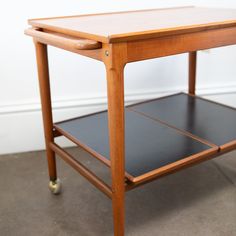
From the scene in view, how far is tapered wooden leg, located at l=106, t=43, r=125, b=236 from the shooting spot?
2.45ft

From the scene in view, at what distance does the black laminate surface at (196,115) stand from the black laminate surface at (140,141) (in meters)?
0.06

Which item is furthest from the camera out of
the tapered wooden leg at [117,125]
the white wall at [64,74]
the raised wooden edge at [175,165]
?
the white wall at [64,74]

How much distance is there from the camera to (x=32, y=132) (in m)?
1.57

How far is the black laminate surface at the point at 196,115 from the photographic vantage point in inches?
46.1

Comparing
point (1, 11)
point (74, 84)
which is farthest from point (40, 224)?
point (1, 11)

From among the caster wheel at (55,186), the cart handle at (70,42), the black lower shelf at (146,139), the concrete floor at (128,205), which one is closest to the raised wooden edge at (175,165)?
the black lower shelf at (146,139)

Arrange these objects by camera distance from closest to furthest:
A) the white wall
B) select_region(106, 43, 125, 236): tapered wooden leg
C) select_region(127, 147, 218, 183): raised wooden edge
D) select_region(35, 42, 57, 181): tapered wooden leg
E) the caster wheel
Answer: select_region(106, 43, 125, 236): tapered wooden leg → select_region(127, 147, 218, 183): raised wooden edge → select_region(35, 42, 57, 181): tapered wooden leg → the caster wheel → the white wall

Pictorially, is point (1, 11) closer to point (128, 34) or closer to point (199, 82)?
point (128, 34)

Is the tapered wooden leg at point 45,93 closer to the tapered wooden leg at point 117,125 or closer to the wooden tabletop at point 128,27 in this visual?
the wooden tabletop at point 128,27

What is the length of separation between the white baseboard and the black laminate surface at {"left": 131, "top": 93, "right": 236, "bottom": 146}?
24 centimetres

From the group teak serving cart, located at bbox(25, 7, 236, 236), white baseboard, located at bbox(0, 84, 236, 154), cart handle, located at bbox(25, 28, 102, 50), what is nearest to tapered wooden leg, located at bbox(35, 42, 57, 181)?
teak serving cart, located at bbox(25, 7, 236, 236)

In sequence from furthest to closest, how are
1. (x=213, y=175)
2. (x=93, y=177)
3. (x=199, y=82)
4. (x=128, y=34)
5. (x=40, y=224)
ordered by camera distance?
1. (x=199, y=82)
2. (x=213, y=175)
3. (x=40, y=224)
4. (x=93, y=177)
5. (x=128, y=34)

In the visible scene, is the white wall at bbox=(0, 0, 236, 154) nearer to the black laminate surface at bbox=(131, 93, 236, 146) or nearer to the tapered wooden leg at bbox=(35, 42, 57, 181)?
the black laminate surface at bbox=(131, 93, 236, 146)

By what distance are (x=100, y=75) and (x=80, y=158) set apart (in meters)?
0.38
